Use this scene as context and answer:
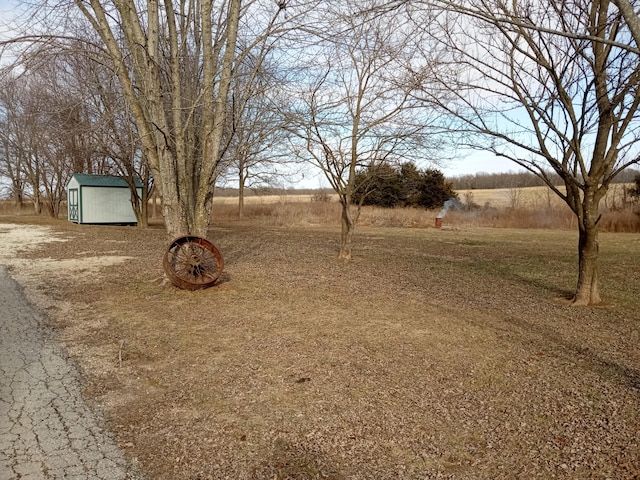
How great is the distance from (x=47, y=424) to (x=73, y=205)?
2582 centimetres

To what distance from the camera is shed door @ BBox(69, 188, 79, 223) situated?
25.1 metres

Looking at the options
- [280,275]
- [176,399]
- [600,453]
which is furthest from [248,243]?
[600,453]

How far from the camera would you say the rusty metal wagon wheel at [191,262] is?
7.31 metres

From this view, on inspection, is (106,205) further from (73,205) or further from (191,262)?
(191,262)

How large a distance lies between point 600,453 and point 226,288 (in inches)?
232

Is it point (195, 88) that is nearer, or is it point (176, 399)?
point (176, 399)

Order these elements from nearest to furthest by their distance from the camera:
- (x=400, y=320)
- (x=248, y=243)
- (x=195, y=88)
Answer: (x=400, y=320)
(x=195, y=88)
(x=248, y=243)

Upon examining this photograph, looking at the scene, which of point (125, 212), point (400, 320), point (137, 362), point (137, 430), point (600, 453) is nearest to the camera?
point (600, 453)

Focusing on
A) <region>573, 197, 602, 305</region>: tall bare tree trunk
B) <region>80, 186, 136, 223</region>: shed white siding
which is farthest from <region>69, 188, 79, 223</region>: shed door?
<region>573, 197, 602, 305</region>: tall bare tree trunk

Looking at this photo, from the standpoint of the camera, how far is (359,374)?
402cm

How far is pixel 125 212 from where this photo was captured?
25703 millimetres

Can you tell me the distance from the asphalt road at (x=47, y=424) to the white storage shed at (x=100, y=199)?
21252mm

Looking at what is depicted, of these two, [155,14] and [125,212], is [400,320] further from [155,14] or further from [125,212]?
[125,212]

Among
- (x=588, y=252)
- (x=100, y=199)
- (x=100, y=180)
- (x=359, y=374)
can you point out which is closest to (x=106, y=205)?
(x=100, y=199)
